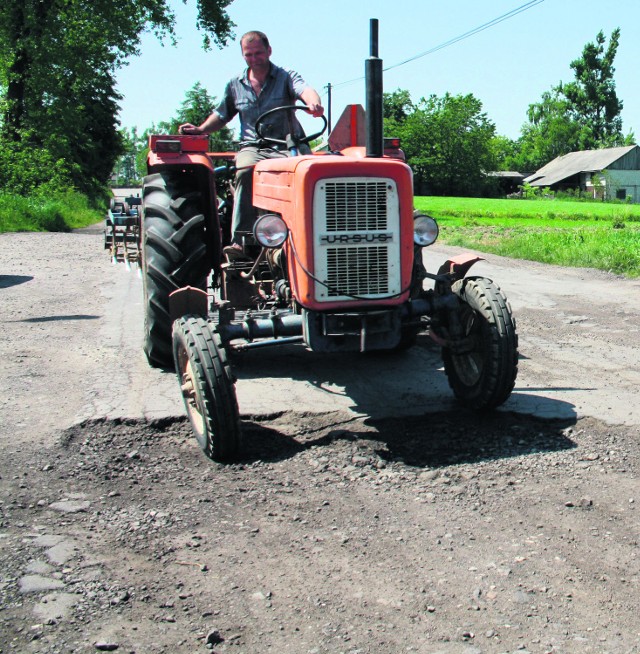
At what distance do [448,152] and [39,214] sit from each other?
6178cm

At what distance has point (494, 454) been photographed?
14.5ft

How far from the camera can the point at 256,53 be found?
5906mm

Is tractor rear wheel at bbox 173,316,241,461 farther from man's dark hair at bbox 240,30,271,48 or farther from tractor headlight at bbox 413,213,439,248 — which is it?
man's dark hair at bbox 240,30,271,48

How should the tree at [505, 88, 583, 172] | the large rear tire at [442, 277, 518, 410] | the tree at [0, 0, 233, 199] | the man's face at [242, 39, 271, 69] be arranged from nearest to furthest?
1. the large rear tire at [442, 277, 518, 410]
2. the man's face at [242, 39, 271, 69]
3. the tree at [0, 0, 233, 199]
4. the tree at [505, 88, 583, 172]

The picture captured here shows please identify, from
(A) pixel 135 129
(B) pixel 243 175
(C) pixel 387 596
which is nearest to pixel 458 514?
(C) pixel 387 596

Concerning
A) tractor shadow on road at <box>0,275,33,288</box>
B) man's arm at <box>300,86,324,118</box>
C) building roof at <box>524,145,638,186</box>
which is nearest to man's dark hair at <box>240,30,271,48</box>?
man's arm at <box>300,86,324,118</box>

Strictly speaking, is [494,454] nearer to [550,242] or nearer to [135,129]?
[550,242]

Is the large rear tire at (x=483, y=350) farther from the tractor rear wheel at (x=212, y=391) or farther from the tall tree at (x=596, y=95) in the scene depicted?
the tall tree at (x=596, y=95)

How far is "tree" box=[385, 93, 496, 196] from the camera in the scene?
79562mm

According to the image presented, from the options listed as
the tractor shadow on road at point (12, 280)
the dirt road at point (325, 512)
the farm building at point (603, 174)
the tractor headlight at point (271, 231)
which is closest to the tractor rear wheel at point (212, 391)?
the dirt road at point (325, 512)

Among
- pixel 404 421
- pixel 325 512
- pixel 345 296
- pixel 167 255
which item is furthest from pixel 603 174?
pixel 325 512

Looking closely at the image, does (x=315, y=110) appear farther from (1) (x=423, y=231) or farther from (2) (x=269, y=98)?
(1) (x=423, y=231)

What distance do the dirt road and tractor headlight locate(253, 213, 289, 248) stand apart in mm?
1124

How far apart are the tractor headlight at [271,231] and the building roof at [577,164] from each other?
3042 inches
